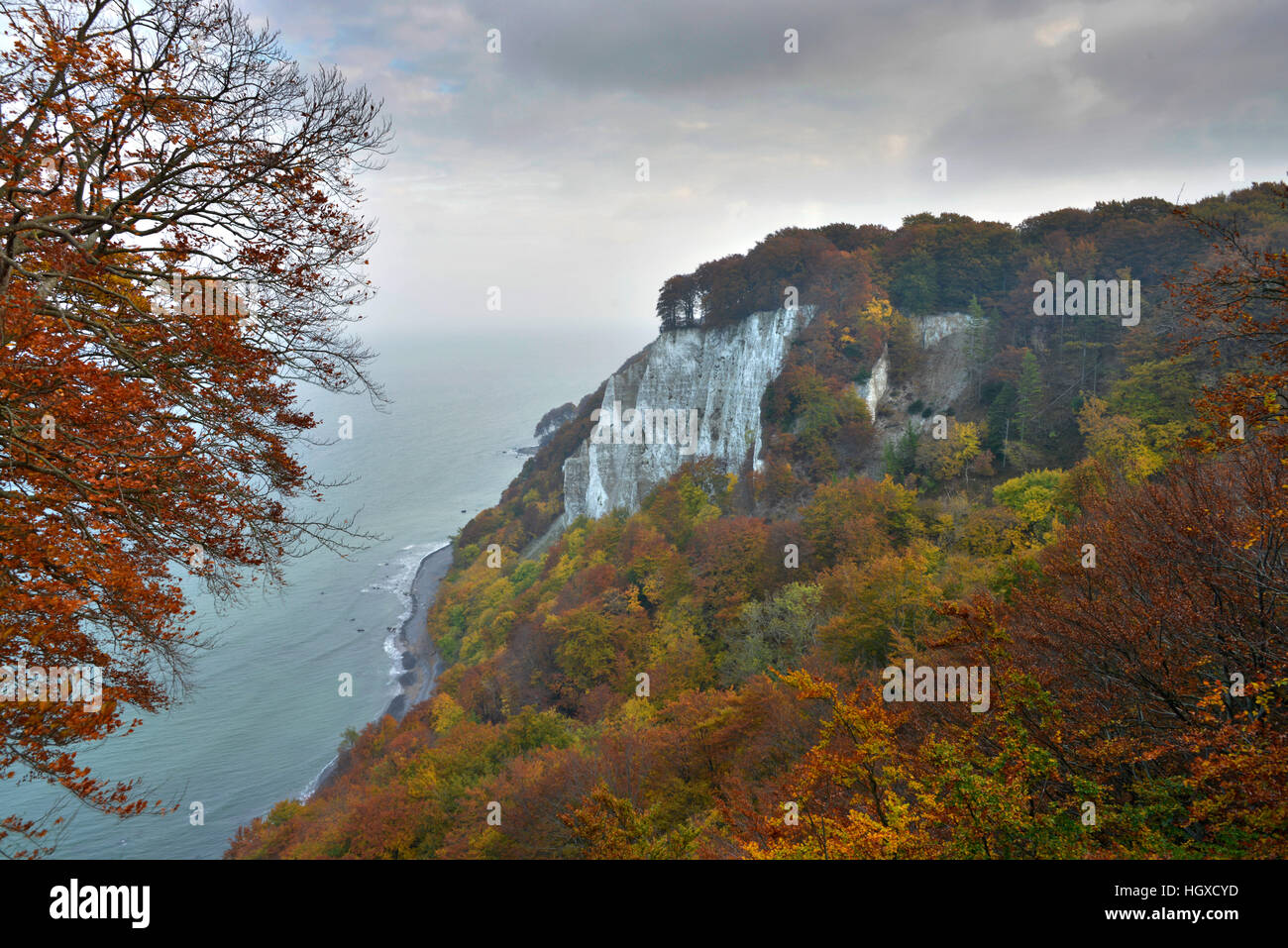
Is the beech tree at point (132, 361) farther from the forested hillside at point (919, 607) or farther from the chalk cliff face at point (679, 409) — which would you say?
the chalk cliff face at point (679, 409)

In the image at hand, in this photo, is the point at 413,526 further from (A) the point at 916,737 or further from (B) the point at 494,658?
(A) the point at 916,737

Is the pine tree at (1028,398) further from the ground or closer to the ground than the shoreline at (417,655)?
further from the ground

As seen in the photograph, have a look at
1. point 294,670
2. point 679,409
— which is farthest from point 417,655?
point 679,409

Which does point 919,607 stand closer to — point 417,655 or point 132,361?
point 132,361

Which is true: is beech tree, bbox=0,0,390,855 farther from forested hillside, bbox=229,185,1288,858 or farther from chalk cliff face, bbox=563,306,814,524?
chalk cliff face, bbox=563,306,814,524

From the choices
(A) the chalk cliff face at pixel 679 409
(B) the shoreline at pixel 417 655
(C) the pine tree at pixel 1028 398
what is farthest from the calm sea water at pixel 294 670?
(C) the pine tree at pixel 1028 398

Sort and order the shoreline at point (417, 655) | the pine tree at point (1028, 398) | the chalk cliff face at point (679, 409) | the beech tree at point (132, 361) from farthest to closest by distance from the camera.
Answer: the chalk cliff face at point (679, 409) < the shoreline at point (417, 655) < the pine tree at point (1028, 398) < the beech tree at point (132, 361)
